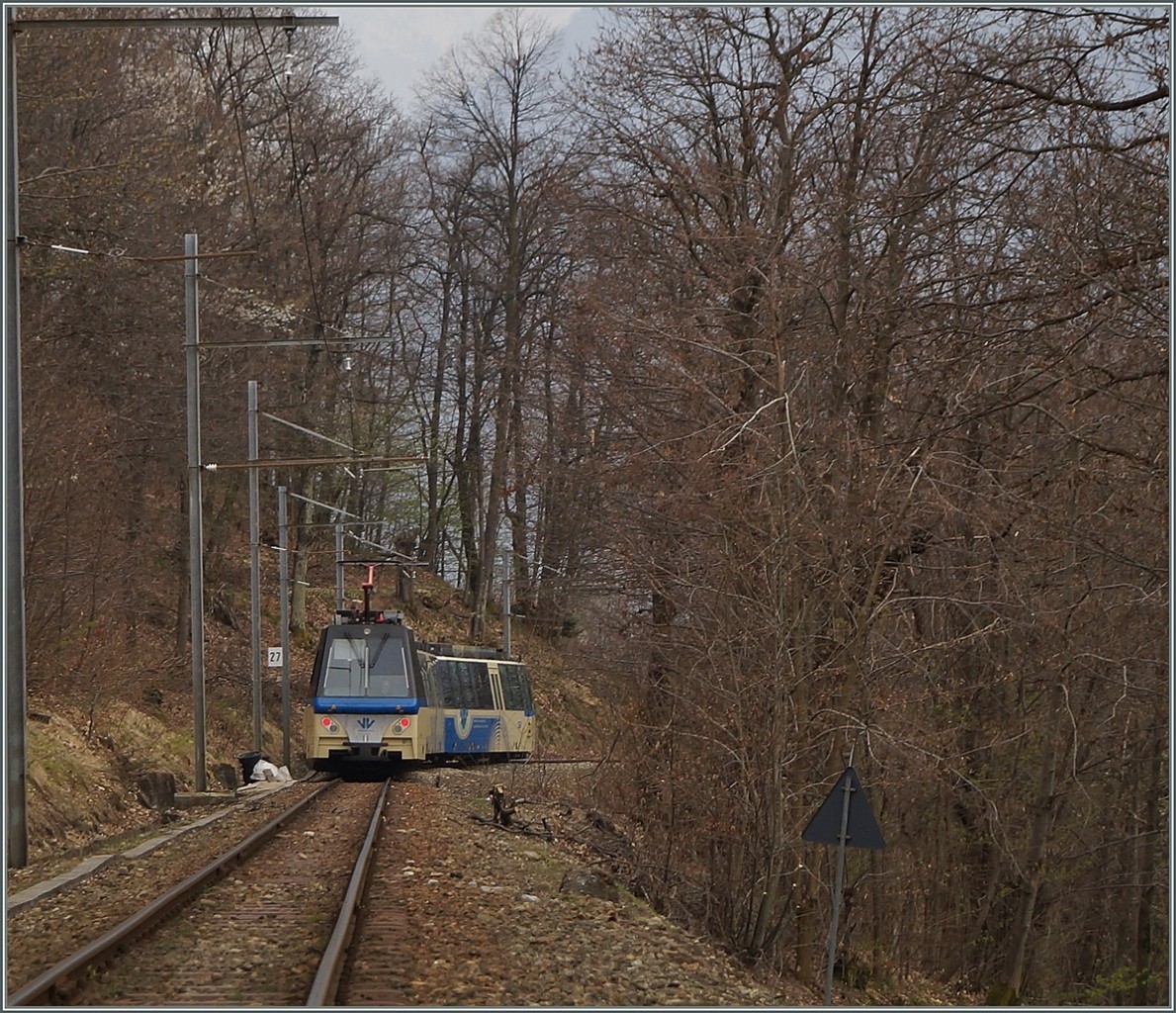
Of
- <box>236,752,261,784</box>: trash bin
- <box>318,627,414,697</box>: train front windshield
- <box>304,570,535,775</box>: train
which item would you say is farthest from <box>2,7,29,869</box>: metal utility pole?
<box>318,627,414,697</box>: train front windshield

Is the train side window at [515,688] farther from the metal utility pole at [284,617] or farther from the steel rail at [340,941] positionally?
the steel rail at [340,941]

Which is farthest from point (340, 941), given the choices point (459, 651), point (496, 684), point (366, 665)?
→ point (496, 684)

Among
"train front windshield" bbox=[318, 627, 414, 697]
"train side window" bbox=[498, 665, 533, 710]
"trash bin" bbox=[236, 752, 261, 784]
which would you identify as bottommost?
"trash bin" bbox=[236, 752, 261, 784]

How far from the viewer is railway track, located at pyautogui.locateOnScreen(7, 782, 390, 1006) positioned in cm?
909

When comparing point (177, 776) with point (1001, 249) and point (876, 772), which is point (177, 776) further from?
point (1001, 249)

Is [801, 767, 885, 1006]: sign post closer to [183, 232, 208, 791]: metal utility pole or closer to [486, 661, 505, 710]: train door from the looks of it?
[183, 232, 208, 791]: metal utility pole

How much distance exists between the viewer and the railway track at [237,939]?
909 cm

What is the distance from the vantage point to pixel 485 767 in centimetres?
3519

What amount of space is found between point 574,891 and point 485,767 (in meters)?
20.7

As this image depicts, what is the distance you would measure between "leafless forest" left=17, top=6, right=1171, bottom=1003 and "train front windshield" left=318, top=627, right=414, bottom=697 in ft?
9.99

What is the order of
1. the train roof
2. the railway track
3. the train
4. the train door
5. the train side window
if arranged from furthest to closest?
1. the train side window
2. the train door
3. the train roof
4. the train
5. the railway track

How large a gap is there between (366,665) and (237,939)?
19046 millimetres

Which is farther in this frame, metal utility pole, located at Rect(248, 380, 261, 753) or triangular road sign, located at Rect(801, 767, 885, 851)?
metal utility pole, located at Rect(248, 380, 261, 753)

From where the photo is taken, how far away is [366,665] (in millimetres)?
30062
